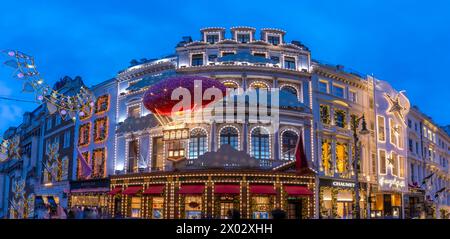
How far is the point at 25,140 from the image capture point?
62.0 m

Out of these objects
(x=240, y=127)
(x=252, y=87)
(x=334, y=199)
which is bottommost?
(x=334, y=199)

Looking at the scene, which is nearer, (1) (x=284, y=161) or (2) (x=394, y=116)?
(1) (x=284, y=161)

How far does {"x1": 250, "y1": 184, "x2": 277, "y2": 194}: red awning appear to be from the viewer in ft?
102

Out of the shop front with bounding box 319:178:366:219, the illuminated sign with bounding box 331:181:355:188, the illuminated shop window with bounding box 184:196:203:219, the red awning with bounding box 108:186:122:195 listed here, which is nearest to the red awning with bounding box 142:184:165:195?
the illuminated shop window with bounding box 184:196:203:219

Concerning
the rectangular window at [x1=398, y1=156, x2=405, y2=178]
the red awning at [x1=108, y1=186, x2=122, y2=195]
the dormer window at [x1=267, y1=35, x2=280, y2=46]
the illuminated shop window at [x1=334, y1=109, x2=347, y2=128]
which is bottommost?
the red awning at [x1=108, y1=186, x2=122, y2=195]

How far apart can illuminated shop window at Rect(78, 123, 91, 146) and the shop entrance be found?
19296mm

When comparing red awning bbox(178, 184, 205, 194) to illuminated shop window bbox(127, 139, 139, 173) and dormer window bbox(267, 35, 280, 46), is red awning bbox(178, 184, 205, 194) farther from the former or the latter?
dormer window bbox(267, 35, 280, 46)

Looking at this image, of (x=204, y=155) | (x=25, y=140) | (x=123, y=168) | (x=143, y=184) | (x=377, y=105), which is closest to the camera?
(x=204, y=155)

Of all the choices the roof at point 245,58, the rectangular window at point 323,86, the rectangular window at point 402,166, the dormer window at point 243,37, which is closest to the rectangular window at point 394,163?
the rectangular window at point 402,166

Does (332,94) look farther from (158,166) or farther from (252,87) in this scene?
(158,166)

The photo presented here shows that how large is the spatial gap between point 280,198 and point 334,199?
543 cm

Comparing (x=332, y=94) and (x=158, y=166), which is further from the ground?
(x=332, y=94)

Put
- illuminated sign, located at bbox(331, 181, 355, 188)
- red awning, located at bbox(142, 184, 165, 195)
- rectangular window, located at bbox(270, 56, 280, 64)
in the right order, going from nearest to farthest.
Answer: red awning, located at bbox(142, 184, 165, 195) → rectangular window, located at bbox(270, 56, 280, 64) → illuminated sign, located at bbox(331, 181, 355, 188)

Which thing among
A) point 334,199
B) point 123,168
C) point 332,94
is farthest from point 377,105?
point 123,168
